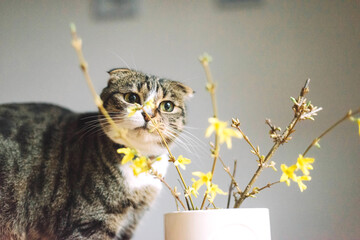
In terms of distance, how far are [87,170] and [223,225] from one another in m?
0.51

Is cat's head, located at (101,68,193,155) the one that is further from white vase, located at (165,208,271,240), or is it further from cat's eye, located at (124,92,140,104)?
white vase, located at (165,208,271,240)

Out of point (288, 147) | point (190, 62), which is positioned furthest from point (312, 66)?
point (190, 62)

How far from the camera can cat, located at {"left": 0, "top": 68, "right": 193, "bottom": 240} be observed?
36.8 inches

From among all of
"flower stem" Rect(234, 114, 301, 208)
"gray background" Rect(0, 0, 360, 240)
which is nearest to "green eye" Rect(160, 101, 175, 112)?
"gray background" Rect(0, 0, 360, 240)

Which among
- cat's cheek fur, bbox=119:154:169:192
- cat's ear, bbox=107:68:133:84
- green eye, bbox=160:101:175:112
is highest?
cat's ear, bbox=107:68:133:84

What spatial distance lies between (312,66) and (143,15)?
675 mm

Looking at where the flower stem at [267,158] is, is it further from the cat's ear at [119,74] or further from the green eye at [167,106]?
the cat's ear at [119,74]

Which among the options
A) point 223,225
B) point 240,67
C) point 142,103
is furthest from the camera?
point 240,67

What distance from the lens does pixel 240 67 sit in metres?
1.32

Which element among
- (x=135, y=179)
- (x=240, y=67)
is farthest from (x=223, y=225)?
(x=240, y=67)

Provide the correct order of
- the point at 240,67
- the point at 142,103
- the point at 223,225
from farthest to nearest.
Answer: the point at 240,67
the point at 142,103
the point at 223,225

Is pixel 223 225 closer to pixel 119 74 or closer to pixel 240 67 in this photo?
pixel 119 74

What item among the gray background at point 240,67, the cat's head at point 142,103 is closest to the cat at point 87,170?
the cat's head at point 142,103

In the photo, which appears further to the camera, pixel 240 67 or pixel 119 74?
pixel 240 67
